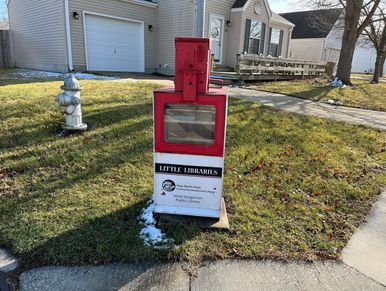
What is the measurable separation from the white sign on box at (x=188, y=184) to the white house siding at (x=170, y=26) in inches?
469

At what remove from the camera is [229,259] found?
2.60 meters

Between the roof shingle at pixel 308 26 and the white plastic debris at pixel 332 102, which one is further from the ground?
the roof shingle at pixel 308 26

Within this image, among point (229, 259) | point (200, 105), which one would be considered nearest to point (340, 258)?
point (229, 259)

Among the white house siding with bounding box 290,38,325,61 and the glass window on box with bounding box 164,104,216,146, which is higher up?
the white house siding with bounding box 290,38,325,61

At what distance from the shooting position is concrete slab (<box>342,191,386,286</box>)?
2.56 m

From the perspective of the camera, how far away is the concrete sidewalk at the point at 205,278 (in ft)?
7.46

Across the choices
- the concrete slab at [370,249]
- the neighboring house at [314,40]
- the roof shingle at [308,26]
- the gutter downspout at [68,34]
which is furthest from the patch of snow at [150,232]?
the neighboring house at [314,40]

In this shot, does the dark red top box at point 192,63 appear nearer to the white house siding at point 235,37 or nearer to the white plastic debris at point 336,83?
the white plastic debris at point 336,83

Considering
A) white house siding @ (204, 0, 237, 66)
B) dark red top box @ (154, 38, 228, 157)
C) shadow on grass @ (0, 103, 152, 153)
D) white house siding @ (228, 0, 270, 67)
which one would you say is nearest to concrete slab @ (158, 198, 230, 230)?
dark red top box @ (154, 38, 228, 157)

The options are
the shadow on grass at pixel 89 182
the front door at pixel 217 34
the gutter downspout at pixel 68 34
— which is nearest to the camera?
the shadow on grass at pixel 89 182

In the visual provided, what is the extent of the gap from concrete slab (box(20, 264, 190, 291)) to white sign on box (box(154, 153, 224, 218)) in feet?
2.07

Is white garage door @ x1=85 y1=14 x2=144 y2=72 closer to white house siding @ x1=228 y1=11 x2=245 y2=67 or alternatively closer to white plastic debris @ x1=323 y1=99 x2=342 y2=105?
white house siding @ x1=228 y1=11 x2=245 y2=67

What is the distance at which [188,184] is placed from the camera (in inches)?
113

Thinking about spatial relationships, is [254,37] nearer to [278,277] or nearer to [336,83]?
[336,83]
